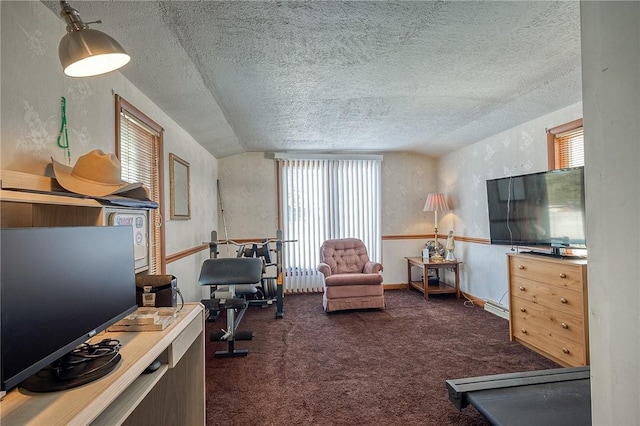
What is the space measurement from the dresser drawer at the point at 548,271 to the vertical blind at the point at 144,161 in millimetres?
3095

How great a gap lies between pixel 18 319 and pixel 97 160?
787mm

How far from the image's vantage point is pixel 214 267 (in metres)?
3.07

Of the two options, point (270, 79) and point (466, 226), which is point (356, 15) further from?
point (466, 226)

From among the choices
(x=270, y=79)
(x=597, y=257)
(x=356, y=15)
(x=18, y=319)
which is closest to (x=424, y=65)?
(x=356, y=15)

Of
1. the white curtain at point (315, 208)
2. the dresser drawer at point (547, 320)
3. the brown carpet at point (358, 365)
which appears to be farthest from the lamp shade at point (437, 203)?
the dresser drawer at point (547, 320)

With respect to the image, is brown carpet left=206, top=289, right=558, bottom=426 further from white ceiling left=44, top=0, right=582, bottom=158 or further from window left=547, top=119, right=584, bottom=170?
white ceiling left=44, top=0, right=582, bottom=158

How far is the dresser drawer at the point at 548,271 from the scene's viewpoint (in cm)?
238

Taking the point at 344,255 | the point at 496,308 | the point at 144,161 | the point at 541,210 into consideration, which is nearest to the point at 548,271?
the point at 541,210

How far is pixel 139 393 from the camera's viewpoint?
114 cm

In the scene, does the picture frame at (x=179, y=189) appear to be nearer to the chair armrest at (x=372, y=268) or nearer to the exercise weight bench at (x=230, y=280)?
the exercise weight bench at (x=230, y=280)

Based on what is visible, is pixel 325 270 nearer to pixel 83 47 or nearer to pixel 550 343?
pixel 550 343

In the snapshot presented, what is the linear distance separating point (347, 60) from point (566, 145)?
2471 millimetres

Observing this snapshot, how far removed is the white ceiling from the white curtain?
1.54 m

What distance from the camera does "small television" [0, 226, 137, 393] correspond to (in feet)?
2.65
